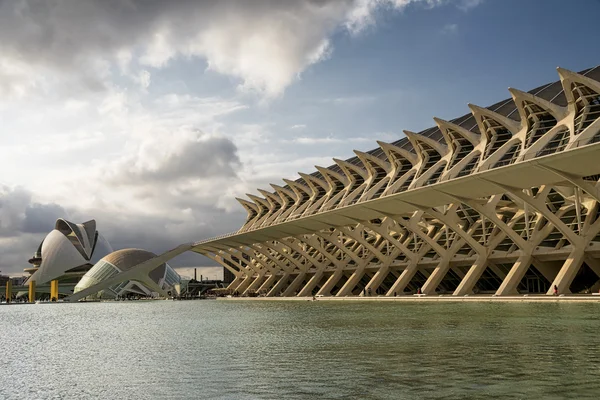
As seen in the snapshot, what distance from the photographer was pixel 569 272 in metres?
35.8

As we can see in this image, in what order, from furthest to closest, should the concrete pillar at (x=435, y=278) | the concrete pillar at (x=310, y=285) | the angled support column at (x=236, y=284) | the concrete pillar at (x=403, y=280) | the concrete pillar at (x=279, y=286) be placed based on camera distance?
the angled support column at (x=236, y=284) < the concrete pillar at (x=279, y=286) < the concrete pillar at (x=310, y=285) < the concrete pillar at (x=403, y=280) < the concrete pillar at (x=435, y=278)

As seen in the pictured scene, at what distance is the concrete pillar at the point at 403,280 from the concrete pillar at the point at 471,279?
733 centimetres

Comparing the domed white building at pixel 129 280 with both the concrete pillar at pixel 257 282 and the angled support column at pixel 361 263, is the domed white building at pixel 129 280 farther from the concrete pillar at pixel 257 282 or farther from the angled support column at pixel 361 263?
the angled support column at pixel 361 263

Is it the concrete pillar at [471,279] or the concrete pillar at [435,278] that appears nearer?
the concrete pillar at [471,279]

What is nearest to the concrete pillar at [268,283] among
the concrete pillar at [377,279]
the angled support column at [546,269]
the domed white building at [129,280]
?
the domed white building at [129,280]

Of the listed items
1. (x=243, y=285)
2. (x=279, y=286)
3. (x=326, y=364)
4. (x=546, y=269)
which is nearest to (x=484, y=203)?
(x=546, y=269)

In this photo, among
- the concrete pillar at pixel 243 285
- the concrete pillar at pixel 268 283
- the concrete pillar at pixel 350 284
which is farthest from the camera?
the concrete pillar at pixel 243 285

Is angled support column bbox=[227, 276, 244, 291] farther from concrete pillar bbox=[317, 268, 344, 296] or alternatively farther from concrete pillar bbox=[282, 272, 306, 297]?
concrete pillar bbox=[317, 268, 344, 296]

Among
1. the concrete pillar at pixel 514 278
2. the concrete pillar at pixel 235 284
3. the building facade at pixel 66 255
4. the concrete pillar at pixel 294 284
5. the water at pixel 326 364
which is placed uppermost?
the building facade at pixel 66 255

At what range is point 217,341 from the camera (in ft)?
56.3

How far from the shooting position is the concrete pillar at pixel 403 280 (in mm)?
49250

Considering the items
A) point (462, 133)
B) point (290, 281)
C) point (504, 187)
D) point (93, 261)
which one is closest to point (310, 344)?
point (504, 187)

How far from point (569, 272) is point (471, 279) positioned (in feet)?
25.4

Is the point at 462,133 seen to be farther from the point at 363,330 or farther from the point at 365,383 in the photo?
the point at 365,383
